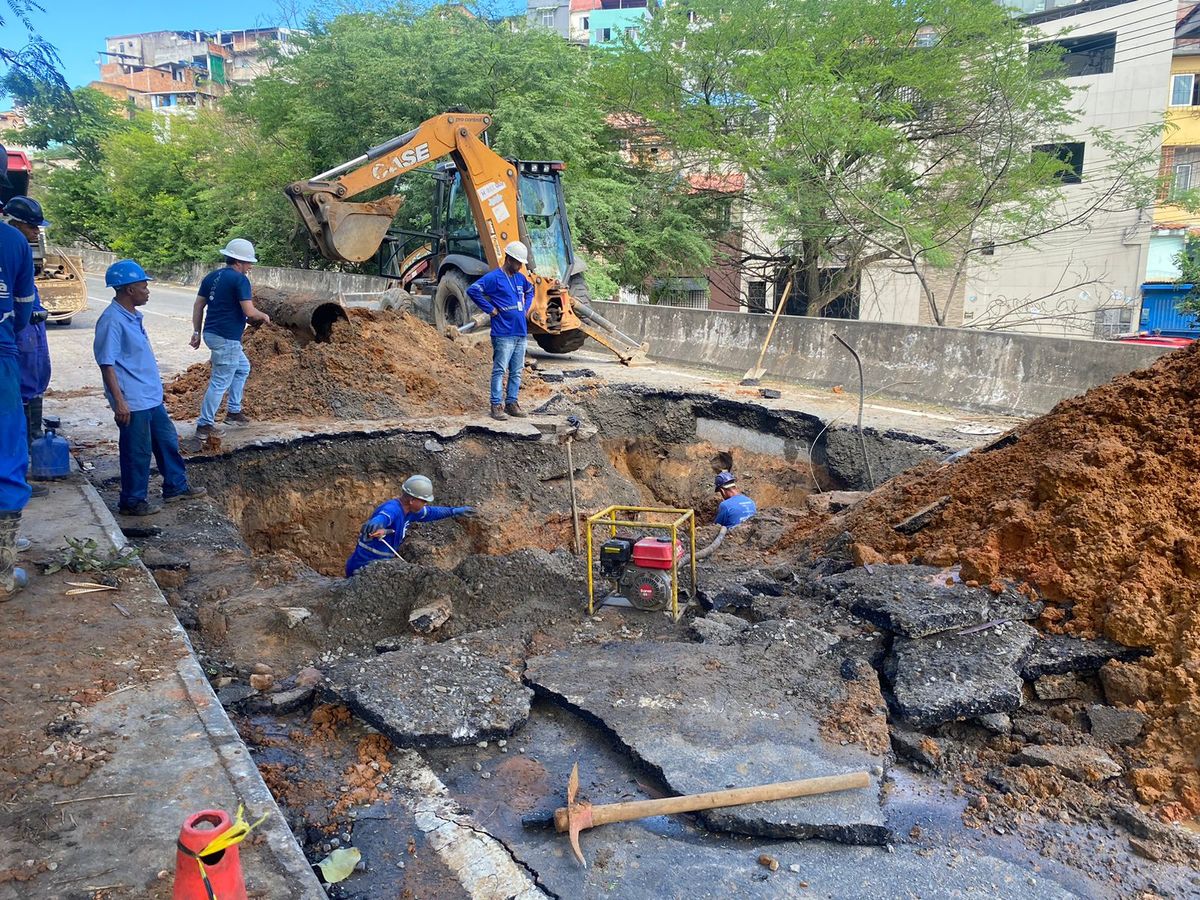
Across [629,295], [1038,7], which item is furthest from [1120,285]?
[629,295]

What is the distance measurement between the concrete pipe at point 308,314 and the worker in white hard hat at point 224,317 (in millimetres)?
2139

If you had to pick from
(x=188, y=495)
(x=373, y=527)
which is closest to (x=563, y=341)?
(x=188, y=495)

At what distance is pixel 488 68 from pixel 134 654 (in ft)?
63.0

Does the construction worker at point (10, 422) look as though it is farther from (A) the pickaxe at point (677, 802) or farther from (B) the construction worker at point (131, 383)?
(A) the pickaxe at point (677, 802)

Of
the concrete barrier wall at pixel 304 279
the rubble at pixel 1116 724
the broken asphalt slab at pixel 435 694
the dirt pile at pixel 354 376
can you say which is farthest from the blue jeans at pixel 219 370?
the concrete barrier wall at pixel 304 279

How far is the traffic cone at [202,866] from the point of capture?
198 cm

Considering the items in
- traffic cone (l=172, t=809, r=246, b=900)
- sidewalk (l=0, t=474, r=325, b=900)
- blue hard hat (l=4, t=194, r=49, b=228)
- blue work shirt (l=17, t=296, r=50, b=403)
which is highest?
blue hard hat (l=4, t=194, r=49, b=228)

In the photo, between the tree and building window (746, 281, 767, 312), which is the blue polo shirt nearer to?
the tree

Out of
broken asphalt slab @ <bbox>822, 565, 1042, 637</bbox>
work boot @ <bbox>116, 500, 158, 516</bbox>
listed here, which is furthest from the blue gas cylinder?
broken asphalt slab @ <bbox>822, 565, 1042, 637</bbox>

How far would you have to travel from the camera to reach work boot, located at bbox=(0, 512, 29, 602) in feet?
13.6

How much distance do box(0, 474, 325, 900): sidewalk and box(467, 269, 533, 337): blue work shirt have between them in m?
4.87

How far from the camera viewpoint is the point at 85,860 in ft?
7.88

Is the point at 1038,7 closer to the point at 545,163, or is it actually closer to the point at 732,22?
the point at 732,22

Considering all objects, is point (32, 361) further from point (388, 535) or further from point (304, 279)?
point (304, 279)
